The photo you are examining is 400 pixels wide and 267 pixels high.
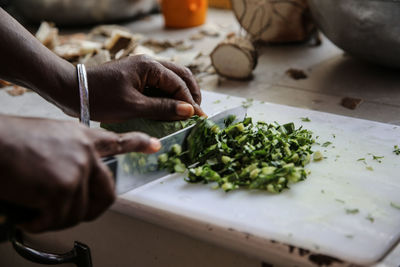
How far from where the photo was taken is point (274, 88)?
175cm

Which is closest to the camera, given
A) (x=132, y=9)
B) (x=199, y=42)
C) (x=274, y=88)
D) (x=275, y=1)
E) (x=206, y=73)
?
(x=274, y=88)

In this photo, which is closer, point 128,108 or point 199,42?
point 128,108

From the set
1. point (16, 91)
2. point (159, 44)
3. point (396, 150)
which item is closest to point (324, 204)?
point (396, 150)

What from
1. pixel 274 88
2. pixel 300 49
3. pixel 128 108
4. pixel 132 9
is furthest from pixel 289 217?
pixel 132 9

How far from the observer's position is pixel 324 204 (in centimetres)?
90

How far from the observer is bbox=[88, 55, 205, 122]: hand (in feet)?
3.59

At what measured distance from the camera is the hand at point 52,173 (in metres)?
0.68

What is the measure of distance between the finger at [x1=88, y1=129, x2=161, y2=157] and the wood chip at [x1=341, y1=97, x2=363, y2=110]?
0.91 metres

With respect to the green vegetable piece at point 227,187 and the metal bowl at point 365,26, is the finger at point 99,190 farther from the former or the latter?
the metal bowl at point 365,26

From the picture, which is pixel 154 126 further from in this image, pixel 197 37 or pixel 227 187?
pixel 197 37

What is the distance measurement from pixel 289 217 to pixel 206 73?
3.83 ft

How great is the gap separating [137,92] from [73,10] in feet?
6.01

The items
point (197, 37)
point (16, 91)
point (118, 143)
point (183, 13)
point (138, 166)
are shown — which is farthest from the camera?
point (183, 13)

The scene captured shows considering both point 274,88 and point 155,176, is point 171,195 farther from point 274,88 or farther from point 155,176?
point 274,88
